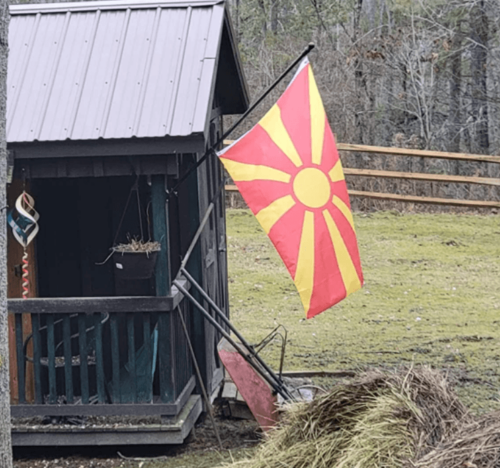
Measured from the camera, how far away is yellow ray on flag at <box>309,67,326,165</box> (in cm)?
607

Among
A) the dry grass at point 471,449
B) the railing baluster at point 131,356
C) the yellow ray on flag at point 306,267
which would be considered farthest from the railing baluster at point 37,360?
the dry grass at point 471,449

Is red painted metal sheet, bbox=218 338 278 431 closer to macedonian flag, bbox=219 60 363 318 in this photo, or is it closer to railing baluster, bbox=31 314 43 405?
macedonian flag, bbox=219 60 363 318

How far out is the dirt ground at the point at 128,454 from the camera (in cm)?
623

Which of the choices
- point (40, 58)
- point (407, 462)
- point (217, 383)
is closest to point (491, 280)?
point (217, 383)

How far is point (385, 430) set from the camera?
366 cm

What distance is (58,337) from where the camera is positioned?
7641 millimetres

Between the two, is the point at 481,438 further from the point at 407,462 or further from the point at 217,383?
the point at 217,383

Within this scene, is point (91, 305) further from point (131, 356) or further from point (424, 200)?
point (424, 200)

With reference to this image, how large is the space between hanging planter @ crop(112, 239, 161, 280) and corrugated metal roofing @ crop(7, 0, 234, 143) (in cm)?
76

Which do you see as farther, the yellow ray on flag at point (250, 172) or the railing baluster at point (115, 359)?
the railing baluster at point (115, 359)

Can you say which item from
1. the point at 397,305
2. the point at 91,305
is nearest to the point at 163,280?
the point at 91,305

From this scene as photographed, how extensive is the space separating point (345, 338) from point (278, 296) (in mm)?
2301

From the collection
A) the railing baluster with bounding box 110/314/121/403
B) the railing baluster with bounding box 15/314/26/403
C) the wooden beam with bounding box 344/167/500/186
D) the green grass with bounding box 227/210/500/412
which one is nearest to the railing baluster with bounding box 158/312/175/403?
the railing baluster with bounding box 110/314/121/403

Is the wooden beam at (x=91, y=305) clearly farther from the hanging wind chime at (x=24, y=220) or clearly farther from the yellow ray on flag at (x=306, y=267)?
the yellow ray on flag at (x=306, y=267)
